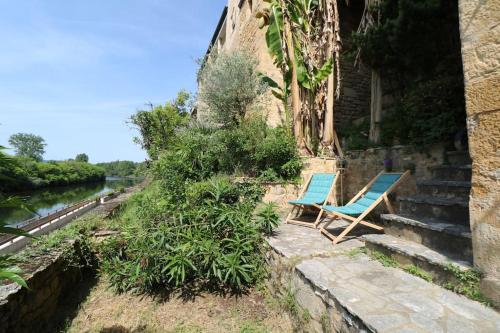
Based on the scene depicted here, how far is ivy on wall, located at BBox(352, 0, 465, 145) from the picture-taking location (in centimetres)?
418

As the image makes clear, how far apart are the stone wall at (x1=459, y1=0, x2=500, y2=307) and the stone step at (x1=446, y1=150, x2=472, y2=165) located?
1971mm

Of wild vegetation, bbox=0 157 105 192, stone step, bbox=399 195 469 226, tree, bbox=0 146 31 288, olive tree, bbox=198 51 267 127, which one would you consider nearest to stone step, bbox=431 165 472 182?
stone step, bbox=399 195 469 226

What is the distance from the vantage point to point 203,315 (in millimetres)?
3002

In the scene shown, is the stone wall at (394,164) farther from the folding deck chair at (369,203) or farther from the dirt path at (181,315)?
the dirt path at (181,315)

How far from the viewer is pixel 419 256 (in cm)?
240

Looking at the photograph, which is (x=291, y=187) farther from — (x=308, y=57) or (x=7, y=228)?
(x=7, y=228)

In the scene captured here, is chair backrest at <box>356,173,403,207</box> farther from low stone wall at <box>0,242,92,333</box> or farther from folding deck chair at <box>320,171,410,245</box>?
low stone wall at <box>0,242,92,333</box>

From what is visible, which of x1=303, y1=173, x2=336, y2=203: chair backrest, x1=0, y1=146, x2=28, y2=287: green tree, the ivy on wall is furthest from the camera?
x1=303, y1=173, x2=336, y2=203: chair backrest

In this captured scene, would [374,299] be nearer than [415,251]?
Yes

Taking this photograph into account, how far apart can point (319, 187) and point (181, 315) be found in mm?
3281

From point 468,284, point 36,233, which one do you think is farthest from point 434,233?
point 36,233

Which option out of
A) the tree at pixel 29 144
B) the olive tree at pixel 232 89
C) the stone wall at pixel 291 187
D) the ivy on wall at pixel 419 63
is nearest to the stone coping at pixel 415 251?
the ivy on wall at pixel 419 63

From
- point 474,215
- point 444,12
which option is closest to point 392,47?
point 444,12

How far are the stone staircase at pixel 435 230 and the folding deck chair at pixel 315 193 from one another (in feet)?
5.05
